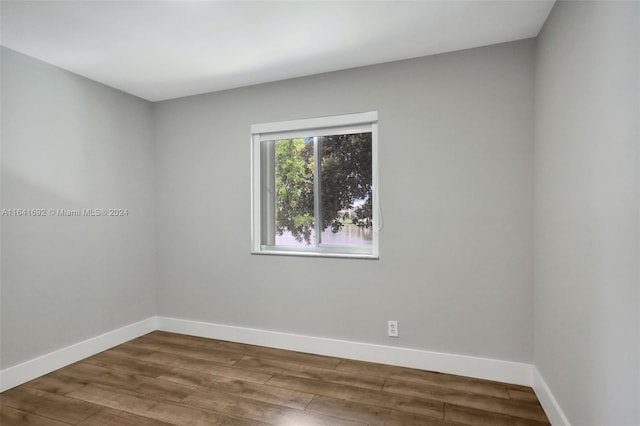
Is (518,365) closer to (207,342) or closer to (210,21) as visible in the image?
(207,342)

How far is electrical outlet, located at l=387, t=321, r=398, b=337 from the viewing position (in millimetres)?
2752

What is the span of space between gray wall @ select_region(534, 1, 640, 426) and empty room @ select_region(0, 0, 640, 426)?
0.05 ft

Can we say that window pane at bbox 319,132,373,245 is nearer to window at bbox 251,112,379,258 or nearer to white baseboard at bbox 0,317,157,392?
window at bbox 251,112,379,258

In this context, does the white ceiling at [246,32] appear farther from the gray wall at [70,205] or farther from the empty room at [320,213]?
the gray wall at [70,205]

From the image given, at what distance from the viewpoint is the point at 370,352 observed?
2.82 m

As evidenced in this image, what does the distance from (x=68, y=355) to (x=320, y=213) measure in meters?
2.45

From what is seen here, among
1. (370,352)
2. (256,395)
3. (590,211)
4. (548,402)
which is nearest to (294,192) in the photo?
(370,352)

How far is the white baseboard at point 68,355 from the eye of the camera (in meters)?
2.45

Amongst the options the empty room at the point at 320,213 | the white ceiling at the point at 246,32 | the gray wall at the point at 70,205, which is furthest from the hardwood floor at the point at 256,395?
the white ceiling at the point at 246,32

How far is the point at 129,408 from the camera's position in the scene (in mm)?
2195

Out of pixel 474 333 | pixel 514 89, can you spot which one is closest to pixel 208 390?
pixel 474 333

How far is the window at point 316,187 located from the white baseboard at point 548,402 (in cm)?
139

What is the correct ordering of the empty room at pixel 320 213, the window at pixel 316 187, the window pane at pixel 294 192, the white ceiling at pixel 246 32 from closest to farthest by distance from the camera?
the empty room at pixel 320 213 → the white ceiling at pixel 246 32 → the window at pixel 316 187 → the window pane at pixel 294 192

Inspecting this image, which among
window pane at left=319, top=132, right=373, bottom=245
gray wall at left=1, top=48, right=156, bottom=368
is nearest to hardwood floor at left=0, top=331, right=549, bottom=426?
gray wall at left=1, top=48, right=156, bottom=368
